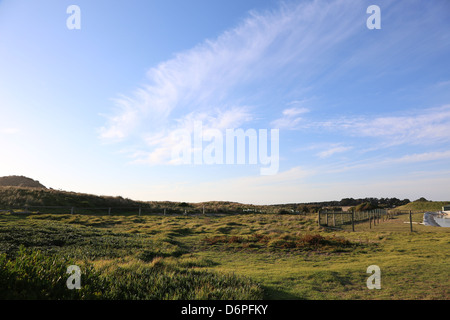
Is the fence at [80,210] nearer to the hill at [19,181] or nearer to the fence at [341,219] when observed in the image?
the fence at [341,219]

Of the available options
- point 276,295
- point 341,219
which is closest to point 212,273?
point 276,295

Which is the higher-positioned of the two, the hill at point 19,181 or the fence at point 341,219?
the hill at point 19,181

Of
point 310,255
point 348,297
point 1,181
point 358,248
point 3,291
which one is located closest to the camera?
point 3,291

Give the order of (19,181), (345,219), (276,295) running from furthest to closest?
(19,181) < (345,219) < (276,295)

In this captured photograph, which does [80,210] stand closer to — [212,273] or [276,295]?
[212,273]

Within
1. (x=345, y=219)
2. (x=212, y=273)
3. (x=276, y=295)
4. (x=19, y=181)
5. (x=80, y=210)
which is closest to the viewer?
(x=276, y=295)

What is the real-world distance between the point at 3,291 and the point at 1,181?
116m

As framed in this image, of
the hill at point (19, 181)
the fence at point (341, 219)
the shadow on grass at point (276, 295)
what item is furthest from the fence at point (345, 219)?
the hill at point (19, 181)

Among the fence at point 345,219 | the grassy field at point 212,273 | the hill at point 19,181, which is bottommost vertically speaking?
the fence at point 345,219

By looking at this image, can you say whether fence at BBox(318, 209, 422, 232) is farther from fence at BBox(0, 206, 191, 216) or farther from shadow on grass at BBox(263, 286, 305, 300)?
fence at BBox(0, 206, 191, 216)
